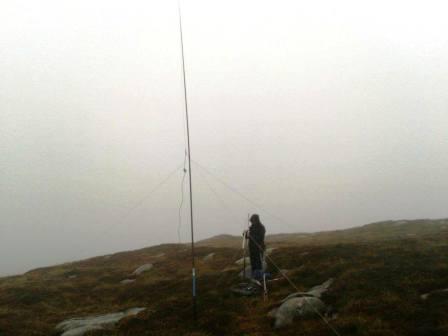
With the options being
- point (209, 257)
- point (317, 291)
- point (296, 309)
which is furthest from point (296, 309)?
point (209, 257)

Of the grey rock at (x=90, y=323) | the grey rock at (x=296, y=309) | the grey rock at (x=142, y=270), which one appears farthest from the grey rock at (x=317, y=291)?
the grey rock at (x=142, y=270)

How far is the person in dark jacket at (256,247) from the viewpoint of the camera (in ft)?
76.5

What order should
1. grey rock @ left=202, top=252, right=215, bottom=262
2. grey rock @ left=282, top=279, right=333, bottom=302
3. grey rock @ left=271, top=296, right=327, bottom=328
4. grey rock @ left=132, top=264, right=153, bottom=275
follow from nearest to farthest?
1. grey rock @ left=271, top=296, right=327, bottom=328
2. grey rock @ left=282, top=279, right=333, bottom=302
3. grey rock @ left=132, top=264, right=153, bottom=275
4. grey rock @ left=202, top=252, right=215, bottom=262

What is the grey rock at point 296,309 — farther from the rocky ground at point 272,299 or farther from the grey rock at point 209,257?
the grey rock at point 209,257

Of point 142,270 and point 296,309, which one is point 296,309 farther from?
point 142,270

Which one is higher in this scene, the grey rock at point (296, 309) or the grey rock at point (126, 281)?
the grey rock at point (296, 309)

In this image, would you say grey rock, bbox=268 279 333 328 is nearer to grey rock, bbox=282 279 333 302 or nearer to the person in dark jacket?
grey rock, bbox=282 279 333 302

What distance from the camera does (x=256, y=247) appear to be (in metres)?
23.3

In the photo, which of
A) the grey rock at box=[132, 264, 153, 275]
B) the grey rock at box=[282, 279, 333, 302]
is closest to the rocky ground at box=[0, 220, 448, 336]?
the grey rock at box=[282, 279, 333, 302]

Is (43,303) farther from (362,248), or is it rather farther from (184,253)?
(362,248)

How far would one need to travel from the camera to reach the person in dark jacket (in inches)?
918

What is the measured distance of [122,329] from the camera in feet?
61.5

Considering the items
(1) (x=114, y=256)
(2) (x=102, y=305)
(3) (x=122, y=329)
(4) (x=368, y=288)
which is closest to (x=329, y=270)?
(4) (x=368, y=288)

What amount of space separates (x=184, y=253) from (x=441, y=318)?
34737 mm
